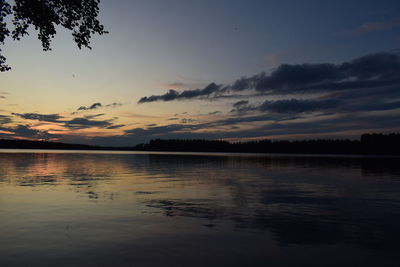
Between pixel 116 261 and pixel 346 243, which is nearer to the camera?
pixel 116 261

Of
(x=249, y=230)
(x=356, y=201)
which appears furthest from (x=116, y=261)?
(x=356, y=201)

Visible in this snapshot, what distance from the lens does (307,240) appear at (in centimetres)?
1366

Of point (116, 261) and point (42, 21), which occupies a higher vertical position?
point (42, 21)

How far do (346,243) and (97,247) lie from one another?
1051 cm

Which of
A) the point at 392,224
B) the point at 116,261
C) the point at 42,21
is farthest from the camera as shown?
the point at 42,21

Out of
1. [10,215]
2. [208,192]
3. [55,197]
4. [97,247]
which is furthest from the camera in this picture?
[208,192]

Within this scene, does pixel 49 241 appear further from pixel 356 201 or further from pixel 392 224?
pixel 356 201

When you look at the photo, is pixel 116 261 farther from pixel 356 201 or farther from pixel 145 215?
pixel 356 201

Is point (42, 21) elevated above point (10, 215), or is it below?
above

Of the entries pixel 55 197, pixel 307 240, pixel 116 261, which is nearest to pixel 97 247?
pixel 116 261

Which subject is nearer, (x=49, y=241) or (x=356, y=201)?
(x=49, y=241)

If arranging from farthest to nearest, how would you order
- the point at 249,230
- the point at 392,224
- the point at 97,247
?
1. the point at 392,224
2. the point at 249,230
3. the point at 97,247

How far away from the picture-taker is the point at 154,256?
11.6 m

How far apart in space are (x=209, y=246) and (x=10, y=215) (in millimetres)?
12721
